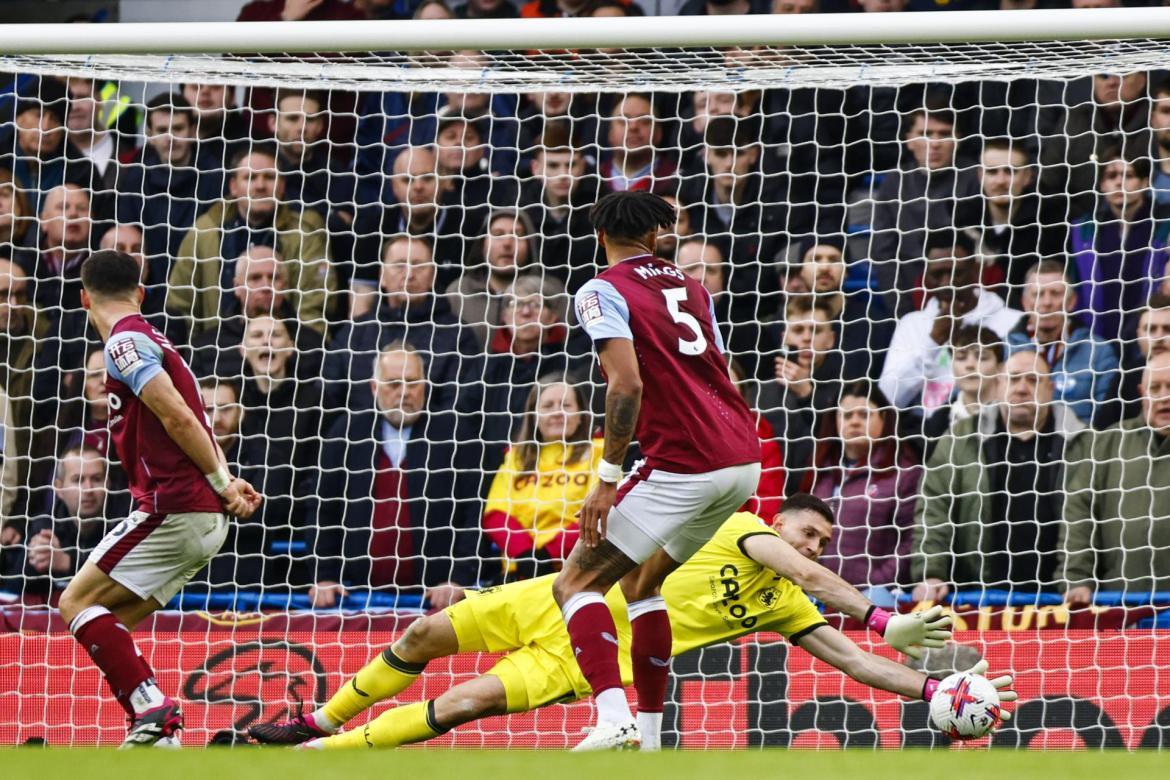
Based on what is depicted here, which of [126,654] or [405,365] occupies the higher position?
[405,365]

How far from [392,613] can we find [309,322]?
1622 mm

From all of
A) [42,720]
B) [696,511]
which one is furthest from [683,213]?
[42,720]

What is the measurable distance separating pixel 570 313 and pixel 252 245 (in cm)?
177

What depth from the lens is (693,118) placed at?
324 inches

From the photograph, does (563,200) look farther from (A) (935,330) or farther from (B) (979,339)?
(B) (979,339)

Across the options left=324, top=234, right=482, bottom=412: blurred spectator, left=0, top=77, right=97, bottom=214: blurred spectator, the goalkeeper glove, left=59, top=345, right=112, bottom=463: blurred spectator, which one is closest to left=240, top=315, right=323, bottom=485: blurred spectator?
left=324, top=234, right=482, bottom=412: blurred spectator

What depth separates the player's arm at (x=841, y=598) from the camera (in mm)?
5938

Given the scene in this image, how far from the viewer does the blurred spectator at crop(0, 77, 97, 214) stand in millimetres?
8789

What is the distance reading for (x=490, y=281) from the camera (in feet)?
27.2

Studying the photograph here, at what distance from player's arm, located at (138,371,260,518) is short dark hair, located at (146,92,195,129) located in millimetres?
3087

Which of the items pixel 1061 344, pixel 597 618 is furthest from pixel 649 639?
pixel 1061 344

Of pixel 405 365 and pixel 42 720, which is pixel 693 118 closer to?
pixel 405 365

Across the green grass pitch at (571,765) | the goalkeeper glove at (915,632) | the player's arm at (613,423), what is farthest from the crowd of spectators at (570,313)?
the green grass pitch at (571,765)

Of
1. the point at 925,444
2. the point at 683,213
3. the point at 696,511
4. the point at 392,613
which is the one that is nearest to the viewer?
the point at 696,511
